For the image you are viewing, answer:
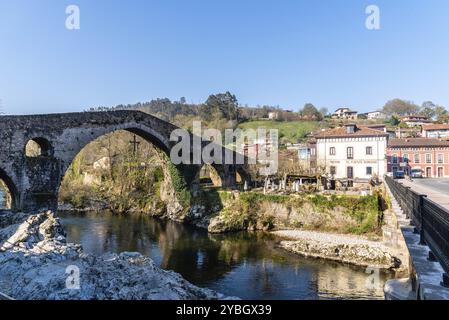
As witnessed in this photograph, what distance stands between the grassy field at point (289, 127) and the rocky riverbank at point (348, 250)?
128 feet

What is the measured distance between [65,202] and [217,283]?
24.5m

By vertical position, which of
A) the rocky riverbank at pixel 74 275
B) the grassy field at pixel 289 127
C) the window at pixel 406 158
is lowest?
the rocky riverbank at pixel 74 275

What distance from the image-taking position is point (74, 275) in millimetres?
10062

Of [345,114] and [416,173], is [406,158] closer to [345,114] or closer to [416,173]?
[416,173]

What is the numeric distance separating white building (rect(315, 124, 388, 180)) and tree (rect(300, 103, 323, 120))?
129ft

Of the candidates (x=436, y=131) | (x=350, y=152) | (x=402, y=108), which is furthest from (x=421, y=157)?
(x=402, y=108)

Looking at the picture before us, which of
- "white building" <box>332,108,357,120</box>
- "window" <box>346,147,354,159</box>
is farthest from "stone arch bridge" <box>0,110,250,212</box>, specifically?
"white building" <box>332,108,357,120</box>

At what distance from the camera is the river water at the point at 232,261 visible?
14.5 m

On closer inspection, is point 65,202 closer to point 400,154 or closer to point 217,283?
point 217,283

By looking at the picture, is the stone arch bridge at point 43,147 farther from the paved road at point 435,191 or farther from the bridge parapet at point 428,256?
the paved road at point 435,191

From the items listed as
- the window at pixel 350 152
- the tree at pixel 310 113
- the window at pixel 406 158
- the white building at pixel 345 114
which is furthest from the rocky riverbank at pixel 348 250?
the white building at pixel 345 114

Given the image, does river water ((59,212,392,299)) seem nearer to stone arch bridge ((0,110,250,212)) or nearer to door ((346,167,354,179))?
Answer: stone arch bridge ((0,110,250,212))
